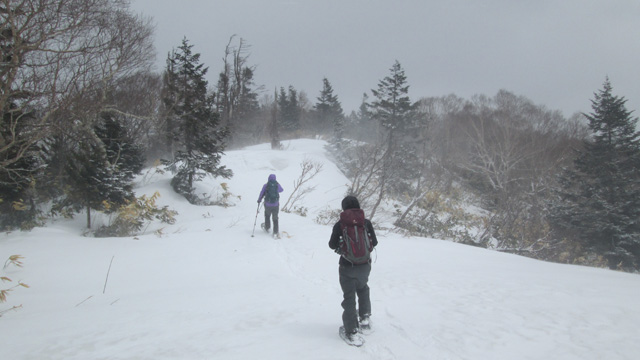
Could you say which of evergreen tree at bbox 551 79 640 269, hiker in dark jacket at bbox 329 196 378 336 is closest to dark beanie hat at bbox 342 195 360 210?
hiker in dark jacket at bbox 329 196 378 336

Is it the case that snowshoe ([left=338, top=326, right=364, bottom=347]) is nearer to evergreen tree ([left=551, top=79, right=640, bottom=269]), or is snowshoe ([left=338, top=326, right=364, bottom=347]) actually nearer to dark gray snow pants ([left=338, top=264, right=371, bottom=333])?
dark gray snow pants ([left=338, top=264, right=371, bottom=333])

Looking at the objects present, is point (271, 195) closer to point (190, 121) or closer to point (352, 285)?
point (352, 285)

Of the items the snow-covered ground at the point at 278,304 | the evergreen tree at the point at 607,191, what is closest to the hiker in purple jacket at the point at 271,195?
the snow-covered ground at the point at 278,304

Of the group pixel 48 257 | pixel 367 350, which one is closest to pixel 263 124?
pixel 48 257

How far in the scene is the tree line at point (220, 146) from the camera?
20.6 feet

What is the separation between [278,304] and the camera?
190 inches

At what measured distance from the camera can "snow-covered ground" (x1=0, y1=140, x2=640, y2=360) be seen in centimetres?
335

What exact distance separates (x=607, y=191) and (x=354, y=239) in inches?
873

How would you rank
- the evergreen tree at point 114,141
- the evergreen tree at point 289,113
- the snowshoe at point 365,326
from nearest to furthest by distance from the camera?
the snowshoe at point 365,326, the evergreen tree at point 114,141, the evergreen tree at point 289,113

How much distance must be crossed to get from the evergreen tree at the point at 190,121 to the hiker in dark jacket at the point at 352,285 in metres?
12.8

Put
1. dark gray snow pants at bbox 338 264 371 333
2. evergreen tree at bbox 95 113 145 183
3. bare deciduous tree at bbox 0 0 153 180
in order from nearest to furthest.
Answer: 1. dark gray snow pants at bbox 338 264 371 333
2. bare deciduous tree at bbox 0 0 153 180
3. evergreen tree at bbox 95 113 145 183

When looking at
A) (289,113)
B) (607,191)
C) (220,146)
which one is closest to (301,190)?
(220,146)

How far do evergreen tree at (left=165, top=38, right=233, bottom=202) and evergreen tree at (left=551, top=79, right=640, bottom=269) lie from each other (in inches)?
849

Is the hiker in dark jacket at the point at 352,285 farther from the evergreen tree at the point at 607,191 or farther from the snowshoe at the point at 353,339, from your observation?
the evergreen tree at the point at 607,191
